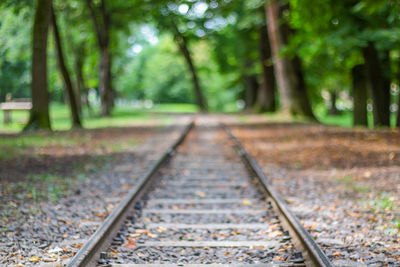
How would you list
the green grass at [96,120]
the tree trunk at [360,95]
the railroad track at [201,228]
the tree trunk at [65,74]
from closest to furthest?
the railroad track at [201,228]
the tree trunk at [65,74]
the green grass at [96,120]
the tree trunk at [360,95]

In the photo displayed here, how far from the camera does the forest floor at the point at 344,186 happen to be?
4441 mm

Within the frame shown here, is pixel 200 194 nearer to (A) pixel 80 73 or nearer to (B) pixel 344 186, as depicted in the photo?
(B) pixel 344 186

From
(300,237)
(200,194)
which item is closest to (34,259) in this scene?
(300,237)

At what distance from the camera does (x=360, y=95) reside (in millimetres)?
20766

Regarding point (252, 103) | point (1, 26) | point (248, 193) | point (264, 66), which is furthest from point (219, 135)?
point (252, 103)

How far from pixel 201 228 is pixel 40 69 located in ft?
38.9

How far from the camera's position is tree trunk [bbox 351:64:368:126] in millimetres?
20766

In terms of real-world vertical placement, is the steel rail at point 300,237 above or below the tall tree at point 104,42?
below

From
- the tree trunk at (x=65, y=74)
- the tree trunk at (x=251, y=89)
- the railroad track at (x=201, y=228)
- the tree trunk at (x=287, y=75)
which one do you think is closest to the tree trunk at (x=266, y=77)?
the tree trunk at (x=287, y=75)

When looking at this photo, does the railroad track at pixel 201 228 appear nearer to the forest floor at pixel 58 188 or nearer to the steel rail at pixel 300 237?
the steel rail at pixel 300 237

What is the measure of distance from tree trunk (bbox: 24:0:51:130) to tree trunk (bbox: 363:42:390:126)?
468 inches

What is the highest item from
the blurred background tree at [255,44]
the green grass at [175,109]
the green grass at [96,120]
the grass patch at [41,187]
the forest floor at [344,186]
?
the blurred background tree at [255,44]

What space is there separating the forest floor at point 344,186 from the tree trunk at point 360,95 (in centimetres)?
688

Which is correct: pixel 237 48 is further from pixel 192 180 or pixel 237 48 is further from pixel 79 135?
pixel 192 180
